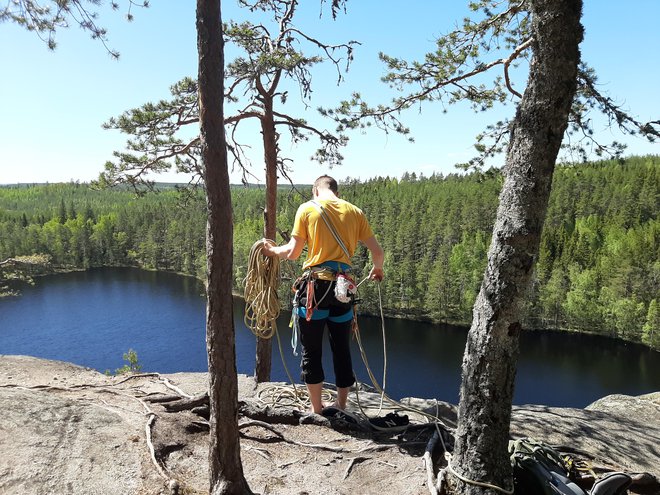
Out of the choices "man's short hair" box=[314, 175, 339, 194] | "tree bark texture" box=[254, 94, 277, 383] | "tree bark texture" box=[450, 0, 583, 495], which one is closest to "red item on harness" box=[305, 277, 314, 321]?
"man's short hair" box=[314, 175, 339, 194]

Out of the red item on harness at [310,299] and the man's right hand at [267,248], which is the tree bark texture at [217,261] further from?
the man's right hand at [267,248]

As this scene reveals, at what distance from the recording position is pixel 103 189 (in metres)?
6.57

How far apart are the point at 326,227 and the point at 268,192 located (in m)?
3.57

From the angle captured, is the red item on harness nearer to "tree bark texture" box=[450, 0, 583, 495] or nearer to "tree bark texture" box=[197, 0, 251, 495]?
"tree bark texture" box=[197, 0, 251, 495]

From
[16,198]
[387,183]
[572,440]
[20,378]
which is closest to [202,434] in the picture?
[572,440]

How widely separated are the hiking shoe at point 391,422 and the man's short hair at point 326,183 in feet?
5.84

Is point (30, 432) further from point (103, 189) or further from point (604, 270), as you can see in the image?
point (604, 270)

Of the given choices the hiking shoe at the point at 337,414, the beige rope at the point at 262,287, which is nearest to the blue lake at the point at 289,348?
the beige rope at the point at 262,287

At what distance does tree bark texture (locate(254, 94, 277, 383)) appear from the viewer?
21.1 ft

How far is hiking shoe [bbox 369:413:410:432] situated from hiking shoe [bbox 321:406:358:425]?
0.48 feet

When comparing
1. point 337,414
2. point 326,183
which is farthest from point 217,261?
point 337,414

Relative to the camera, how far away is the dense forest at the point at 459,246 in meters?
44.8

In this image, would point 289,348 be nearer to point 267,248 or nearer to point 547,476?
point 267,248

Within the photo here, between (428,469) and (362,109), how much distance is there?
452 centimetres
